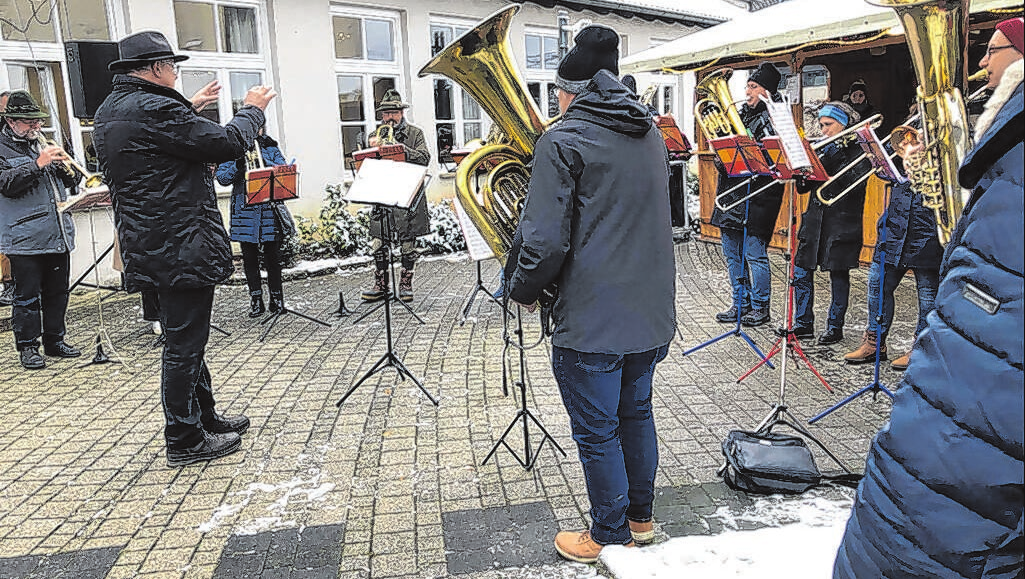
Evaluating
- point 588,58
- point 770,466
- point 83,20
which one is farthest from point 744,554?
point 83,20

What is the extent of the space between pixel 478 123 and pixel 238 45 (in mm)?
4216

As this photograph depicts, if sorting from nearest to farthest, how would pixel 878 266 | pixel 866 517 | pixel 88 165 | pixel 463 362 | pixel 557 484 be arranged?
pixel 866 517
pixel 557 484
pixel 878 266
pixel 463 362
pixel 88 165

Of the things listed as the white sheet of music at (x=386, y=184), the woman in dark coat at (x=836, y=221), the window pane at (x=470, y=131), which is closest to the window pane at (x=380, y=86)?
the window pane at (x=470, y=131)

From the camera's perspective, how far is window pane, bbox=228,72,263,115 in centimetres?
970

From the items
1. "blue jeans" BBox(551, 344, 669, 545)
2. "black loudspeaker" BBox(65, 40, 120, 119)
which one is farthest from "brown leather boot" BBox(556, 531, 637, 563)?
"black loudspeaker" BBox(65, 40, 120, 119)

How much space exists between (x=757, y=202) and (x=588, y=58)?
154 inches

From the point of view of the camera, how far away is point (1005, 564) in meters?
1.27

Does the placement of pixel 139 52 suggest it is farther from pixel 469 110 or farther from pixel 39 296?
pixel 469 110

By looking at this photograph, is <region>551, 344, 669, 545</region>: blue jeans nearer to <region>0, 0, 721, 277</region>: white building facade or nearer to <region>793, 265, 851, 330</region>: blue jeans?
<region>793, 265, 851, 330</region>: blue jeans

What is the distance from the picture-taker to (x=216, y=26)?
944cm

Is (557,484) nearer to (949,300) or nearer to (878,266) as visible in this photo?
(949,300)

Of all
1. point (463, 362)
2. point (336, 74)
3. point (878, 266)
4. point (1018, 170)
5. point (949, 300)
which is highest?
point (336, 74)

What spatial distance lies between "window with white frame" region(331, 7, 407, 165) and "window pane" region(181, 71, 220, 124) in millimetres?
1725

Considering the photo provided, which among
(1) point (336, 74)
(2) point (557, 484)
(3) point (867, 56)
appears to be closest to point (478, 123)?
(1) point (336, 74)
